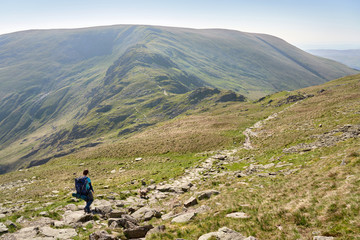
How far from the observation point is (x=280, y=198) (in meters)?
15.4

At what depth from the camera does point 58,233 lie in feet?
46.1

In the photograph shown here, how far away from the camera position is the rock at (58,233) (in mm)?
13594

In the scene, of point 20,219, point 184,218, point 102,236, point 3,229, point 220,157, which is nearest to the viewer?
point 102,236

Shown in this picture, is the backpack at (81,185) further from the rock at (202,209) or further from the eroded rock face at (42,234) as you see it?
the rock at (202,209)

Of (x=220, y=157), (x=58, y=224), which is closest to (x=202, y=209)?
(x=58, y=224)

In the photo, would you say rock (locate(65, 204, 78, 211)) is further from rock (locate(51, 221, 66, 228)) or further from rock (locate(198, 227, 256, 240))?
rock (locate(198, 227, 256, 240))

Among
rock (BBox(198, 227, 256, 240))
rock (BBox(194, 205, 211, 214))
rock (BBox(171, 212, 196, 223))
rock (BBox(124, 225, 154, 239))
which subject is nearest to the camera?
rock (BBox(198, 227, 256, 240))

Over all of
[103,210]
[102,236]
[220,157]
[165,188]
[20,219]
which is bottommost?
[220,157]

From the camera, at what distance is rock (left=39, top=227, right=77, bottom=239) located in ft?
44.6

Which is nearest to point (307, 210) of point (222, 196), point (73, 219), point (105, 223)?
point (222, 196)

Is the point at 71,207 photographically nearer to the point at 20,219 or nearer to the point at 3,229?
the point at 20,219

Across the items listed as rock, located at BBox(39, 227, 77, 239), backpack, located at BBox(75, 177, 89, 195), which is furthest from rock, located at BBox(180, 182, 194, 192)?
rock, located at BBox(39, 227, 77, 239)

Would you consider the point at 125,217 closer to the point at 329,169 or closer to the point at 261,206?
the point at 261,206

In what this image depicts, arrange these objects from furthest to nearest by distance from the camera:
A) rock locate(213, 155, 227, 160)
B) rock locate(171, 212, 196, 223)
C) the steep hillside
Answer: rock locate(213, 155, 227, 160) < rock locate(171, 212, 196, 223) < the steep hillside
